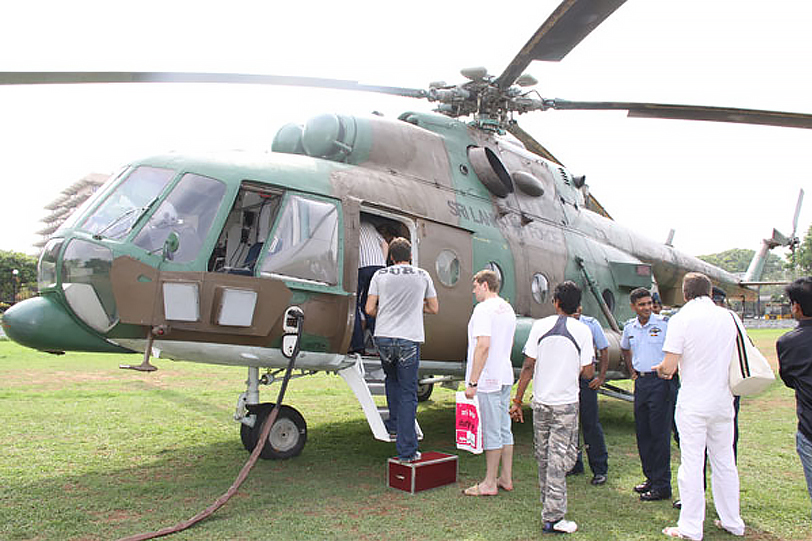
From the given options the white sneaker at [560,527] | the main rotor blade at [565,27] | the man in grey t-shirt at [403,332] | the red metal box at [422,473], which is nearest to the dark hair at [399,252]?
the man in grey t-shirt at [403,332]

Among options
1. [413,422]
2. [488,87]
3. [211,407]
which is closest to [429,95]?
[488,87]

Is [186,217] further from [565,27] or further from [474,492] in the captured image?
[565,27]

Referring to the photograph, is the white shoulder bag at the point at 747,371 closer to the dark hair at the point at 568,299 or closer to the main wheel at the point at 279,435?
the dark hair at the point at 568,299

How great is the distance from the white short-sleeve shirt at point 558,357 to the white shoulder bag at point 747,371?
1021mm

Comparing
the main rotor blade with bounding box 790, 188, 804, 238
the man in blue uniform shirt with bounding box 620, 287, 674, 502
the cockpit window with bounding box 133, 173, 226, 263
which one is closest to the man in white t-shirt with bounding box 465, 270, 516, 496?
the man in blue uniform shirt with bounding box 620, 287, 674, 502

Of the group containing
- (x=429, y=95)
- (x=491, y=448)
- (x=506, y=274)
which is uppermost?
(x=429, y=95)

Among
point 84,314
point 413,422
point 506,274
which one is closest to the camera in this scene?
point 84,314

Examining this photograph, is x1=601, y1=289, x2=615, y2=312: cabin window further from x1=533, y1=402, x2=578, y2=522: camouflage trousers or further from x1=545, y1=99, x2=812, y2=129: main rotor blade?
x1=533, y1=402, x2=578, y2=522: camouflage trousers

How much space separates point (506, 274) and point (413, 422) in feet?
10.1

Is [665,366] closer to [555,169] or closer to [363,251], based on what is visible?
[363,251]

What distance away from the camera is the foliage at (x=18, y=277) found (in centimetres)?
6378

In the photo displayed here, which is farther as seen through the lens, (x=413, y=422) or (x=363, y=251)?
(x=363, y=251)

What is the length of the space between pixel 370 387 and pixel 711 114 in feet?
19.0

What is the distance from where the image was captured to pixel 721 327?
4508 mm
